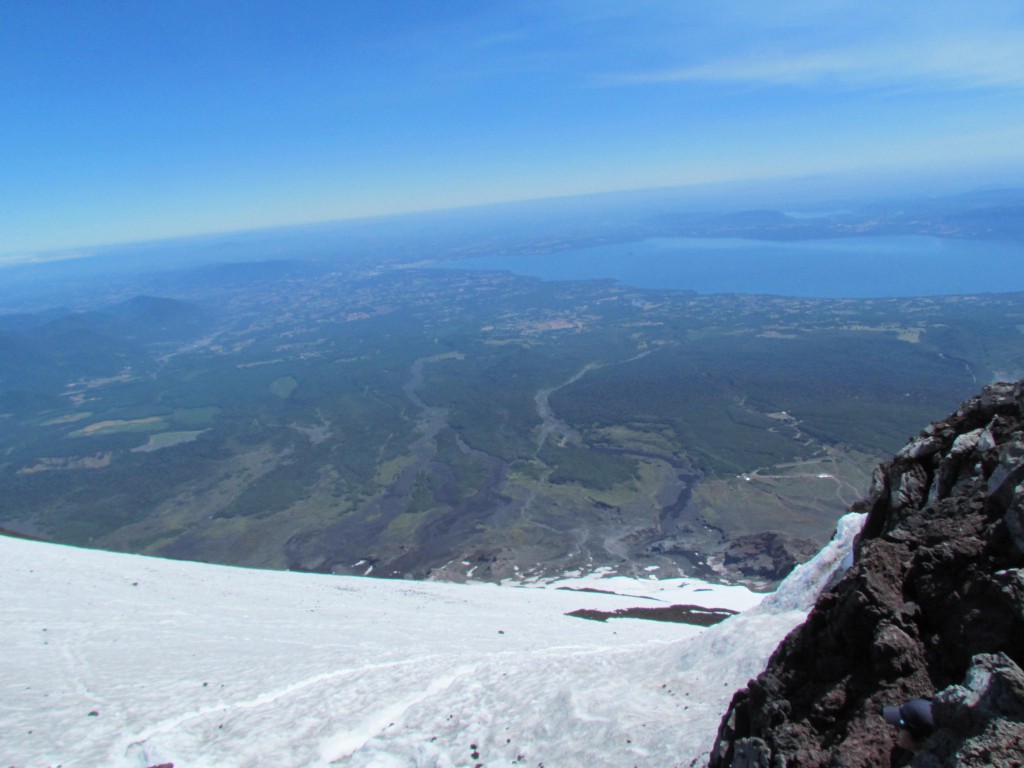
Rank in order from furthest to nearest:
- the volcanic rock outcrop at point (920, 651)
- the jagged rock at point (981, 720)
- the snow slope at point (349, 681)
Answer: the snow slope at point (349, 681), the volcanic rock outcrop at point (920, 651), the jagged rock at point (981, 720)

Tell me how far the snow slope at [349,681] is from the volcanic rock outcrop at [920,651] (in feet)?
6.98

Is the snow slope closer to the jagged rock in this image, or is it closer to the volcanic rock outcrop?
the volcanic rock outcrop

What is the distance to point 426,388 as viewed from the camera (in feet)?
488

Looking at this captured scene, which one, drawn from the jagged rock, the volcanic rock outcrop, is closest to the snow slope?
the volcanic rock outcrop

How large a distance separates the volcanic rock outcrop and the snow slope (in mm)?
2128

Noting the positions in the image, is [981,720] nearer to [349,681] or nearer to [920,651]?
[920,651]

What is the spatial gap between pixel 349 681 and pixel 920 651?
39.9ft

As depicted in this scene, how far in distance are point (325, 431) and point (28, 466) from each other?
61.8m

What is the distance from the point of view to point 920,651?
7.42 metres

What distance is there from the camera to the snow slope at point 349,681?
10852 mm

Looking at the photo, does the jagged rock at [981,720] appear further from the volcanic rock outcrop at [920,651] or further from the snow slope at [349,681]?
the snow slope at [349,681]

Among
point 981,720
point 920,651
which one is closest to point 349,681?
point 920,651

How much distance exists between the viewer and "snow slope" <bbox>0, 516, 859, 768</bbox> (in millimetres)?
10852

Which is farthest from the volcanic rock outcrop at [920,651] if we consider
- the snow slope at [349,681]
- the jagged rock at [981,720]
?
the snow slope at [349,681]
